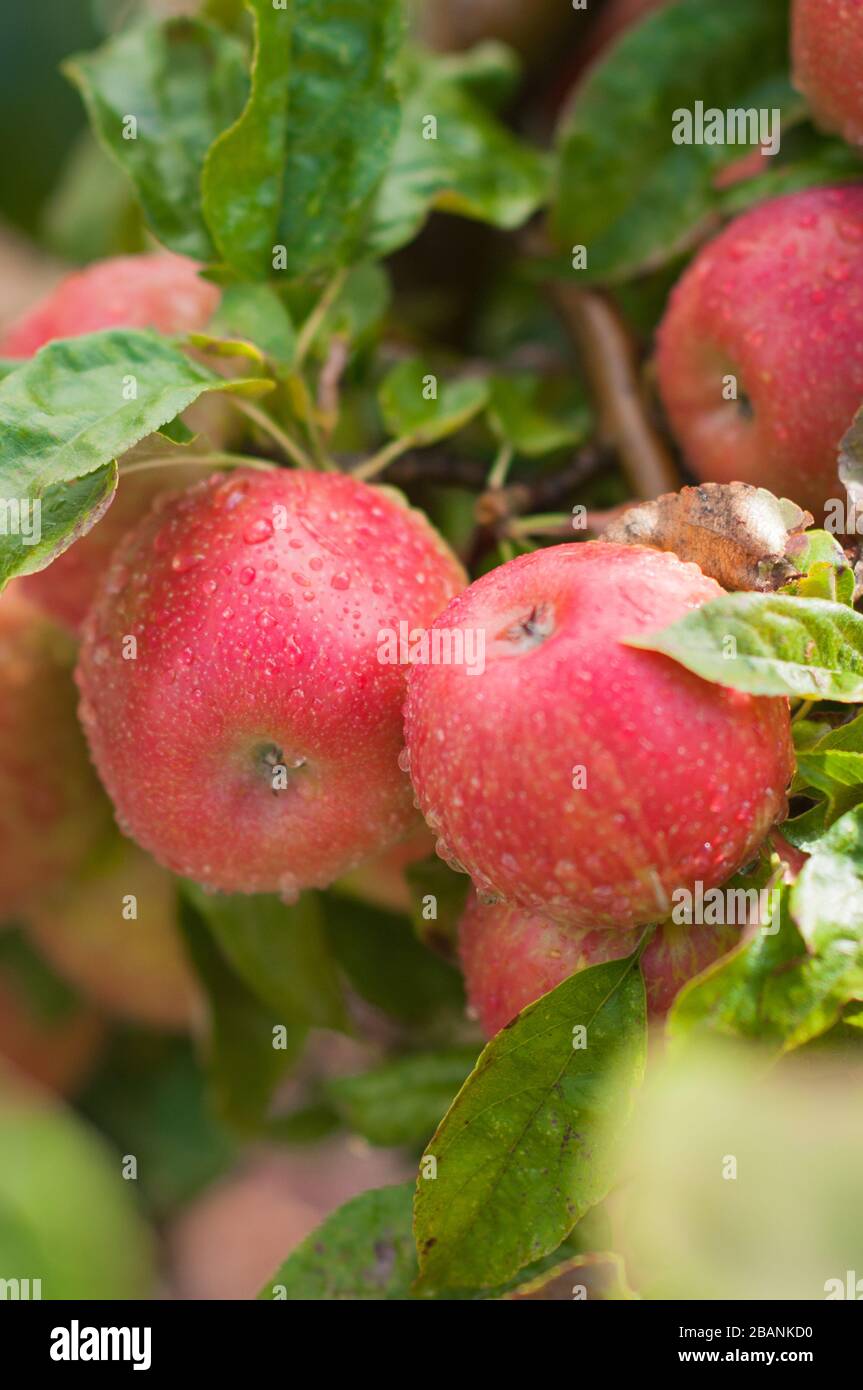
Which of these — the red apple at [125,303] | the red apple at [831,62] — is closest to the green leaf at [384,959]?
the red apple at [125,303]

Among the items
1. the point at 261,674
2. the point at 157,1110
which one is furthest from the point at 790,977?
the point at 157,1110

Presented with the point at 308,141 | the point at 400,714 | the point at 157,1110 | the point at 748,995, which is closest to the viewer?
the point at 748,995

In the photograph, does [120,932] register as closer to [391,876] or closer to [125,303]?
[391,876]

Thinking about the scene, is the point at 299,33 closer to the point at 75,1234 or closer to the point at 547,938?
the point at 547,938

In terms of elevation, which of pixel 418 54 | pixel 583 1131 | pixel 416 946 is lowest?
pixel 583 1131

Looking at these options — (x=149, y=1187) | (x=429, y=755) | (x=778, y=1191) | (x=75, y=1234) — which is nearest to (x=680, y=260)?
(x=429, y=755)

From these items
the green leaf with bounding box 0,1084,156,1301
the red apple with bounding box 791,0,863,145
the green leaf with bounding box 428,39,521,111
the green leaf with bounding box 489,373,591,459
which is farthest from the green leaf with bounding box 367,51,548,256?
the green leaf with bounding box 0,1084,156,1301
